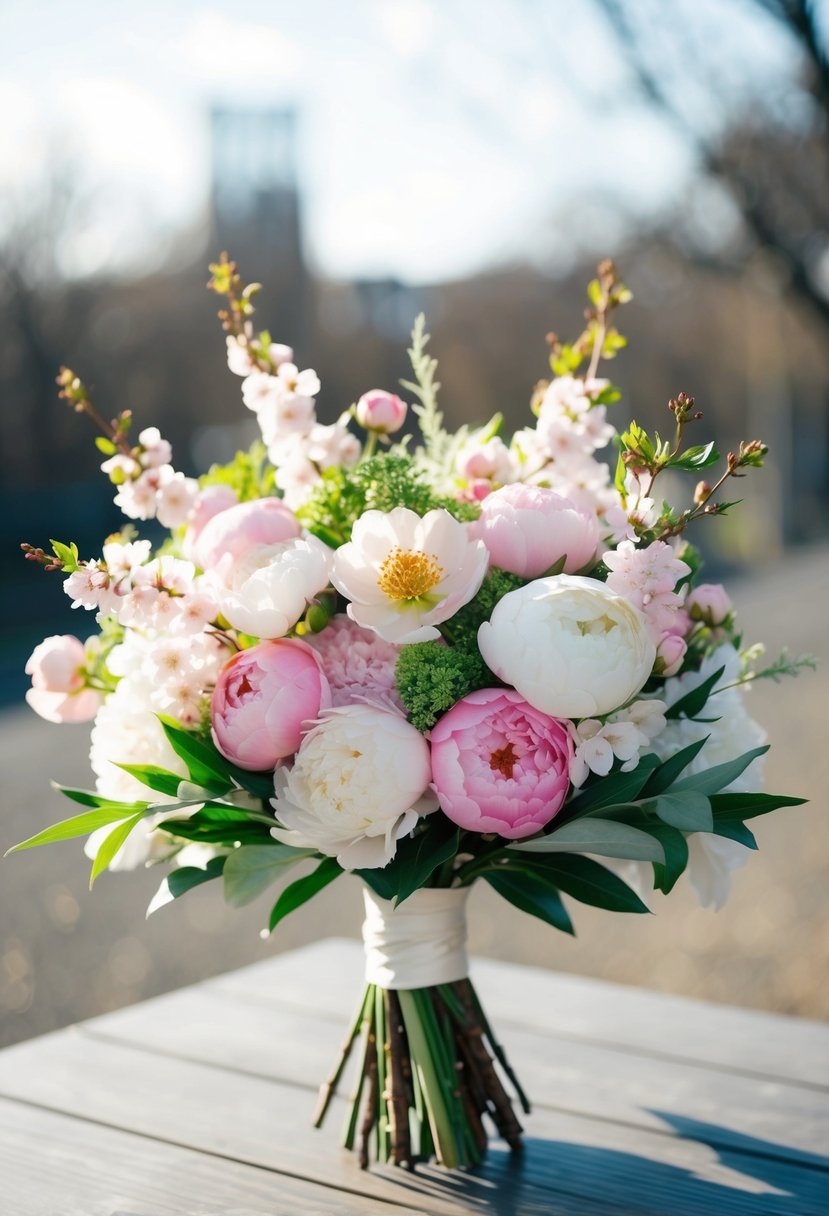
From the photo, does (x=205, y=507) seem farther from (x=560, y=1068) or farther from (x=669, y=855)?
(x=560, y=1068)

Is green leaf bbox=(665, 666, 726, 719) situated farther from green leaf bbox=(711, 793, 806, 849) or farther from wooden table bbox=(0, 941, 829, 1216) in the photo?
wooden table bbox=(0, 941, 829, 1216)

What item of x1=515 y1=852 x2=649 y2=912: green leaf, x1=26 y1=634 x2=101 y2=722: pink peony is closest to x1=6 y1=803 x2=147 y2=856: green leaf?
x1=26 y1=634 x2=101 y2=722: pink peony

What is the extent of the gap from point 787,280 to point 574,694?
3057 millimetres

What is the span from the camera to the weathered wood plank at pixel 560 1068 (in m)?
1.33

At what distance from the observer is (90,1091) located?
1.41 meters

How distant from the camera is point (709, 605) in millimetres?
1151

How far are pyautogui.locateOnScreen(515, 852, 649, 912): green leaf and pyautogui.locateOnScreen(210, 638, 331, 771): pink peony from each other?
24 centimetres

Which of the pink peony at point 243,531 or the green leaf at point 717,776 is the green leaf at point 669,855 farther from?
the pink peony at point 243,531

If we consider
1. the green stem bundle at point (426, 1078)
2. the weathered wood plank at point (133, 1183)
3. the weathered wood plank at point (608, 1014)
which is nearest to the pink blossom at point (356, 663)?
the green stem bundle at point (426, 1078)

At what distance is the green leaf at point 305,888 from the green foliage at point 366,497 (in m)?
0.27

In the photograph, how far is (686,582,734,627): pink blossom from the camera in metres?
1.15

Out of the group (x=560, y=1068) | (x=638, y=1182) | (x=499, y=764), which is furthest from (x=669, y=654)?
(x=560, y=1068)

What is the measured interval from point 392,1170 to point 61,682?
0.53 meters

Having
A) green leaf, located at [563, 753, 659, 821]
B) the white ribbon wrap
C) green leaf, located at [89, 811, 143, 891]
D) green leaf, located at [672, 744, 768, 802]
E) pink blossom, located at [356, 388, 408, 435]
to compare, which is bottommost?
the white ribbon wrap
